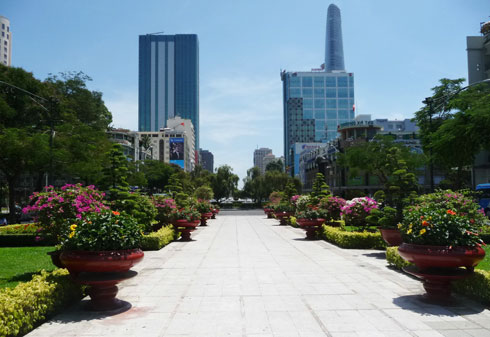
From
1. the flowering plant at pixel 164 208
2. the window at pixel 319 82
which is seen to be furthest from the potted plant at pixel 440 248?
the window at pixel 319 82

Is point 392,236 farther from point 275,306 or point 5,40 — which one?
point 5,40

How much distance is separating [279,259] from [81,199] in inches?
248

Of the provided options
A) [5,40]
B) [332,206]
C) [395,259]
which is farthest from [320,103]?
[395,259]

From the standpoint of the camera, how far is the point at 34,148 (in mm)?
24328

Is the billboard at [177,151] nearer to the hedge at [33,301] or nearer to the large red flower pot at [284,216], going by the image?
the large red flower pot at [284,216]

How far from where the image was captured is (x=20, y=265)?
11.3 m

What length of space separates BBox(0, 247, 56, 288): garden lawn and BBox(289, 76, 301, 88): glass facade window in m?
163

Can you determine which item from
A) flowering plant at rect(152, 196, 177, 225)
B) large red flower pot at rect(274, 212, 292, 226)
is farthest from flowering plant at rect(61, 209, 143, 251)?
large red flower pot at rect(274, 212, 292, 226)

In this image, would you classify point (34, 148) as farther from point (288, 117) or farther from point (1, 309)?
point (288, 117)

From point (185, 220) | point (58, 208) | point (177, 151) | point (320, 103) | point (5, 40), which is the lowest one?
point (185, 220)

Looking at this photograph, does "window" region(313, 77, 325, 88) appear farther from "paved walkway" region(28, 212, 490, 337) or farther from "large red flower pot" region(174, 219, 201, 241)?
"paved walkway" region(28, 212, 490, 337)

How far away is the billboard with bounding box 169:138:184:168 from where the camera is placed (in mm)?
128500

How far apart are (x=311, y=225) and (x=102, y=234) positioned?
13.2 m

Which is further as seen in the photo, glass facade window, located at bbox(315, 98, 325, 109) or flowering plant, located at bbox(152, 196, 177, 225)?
glass facade window, located at bbox(315, 98, 325, 109)
